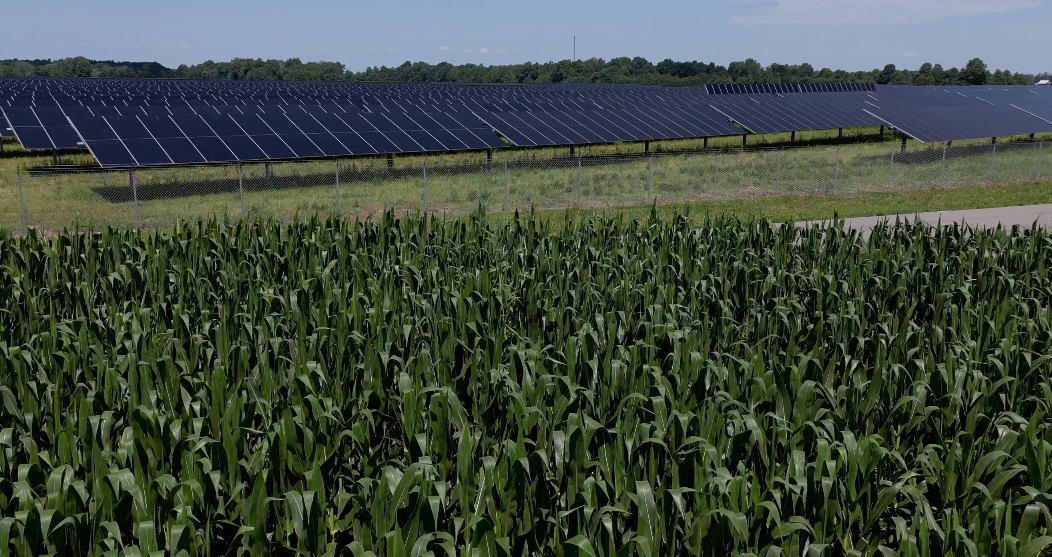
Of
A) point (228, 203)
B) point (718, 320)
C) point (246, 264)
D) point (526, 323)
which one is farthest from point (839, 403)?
point (228, 203)

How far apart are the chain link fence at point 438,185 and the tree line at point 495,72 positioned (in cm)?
9621

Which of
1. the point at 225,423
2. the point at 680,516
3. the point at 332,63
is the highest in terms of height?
the point at 332,63

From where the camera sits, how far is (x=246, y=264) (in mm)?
10070

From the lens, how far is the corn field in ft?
14.4

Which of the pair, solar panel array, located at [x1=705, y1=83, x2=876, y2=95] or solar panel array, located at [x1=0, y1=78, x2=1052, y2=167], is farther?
solar panel array, located at [x1=705, y1=83, x2=876, y2=95]

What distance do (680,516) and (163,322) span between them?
5353mm

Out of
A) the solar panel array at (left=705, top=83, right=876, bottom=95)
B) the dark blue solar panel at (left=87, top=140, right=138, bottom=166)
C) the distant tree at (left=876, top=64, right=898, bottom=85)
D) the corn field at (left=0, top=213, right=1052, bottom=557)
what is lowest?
the corn field at (left=0, top=213, right=1052, bottom=557)

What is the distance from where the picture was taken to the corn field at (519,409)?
4375mm

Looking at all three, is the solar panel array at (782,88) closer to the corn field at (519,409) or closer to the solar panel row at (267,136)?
the solar panel row at (267,136)

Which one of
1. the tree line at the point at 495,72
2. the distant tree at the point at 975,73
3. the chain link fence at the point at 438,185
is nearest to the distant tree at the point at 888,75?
the tree line at the point at 495,72

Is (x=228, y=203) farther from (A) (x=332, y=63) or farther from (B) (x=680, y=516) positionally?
(A) (x=332, y=63)

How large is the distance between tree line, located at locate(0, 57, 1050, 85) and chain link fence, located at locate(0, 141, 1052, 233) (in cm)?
9621

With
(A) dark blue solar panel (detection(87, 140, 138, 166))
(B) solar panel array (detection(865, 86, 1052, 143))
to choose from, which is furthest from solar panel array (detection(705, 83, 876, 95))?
(A) dark blue solar panel (detection(87, 140, 138, 166))

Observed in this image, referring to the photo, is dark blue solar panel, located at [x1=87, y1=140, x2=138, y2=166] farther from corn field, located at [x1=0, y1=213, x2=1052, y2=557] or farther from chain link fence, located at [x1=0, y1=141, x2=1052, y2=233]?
corn field, located at [x1=0, y1=213, x2=1052, y2=557]
